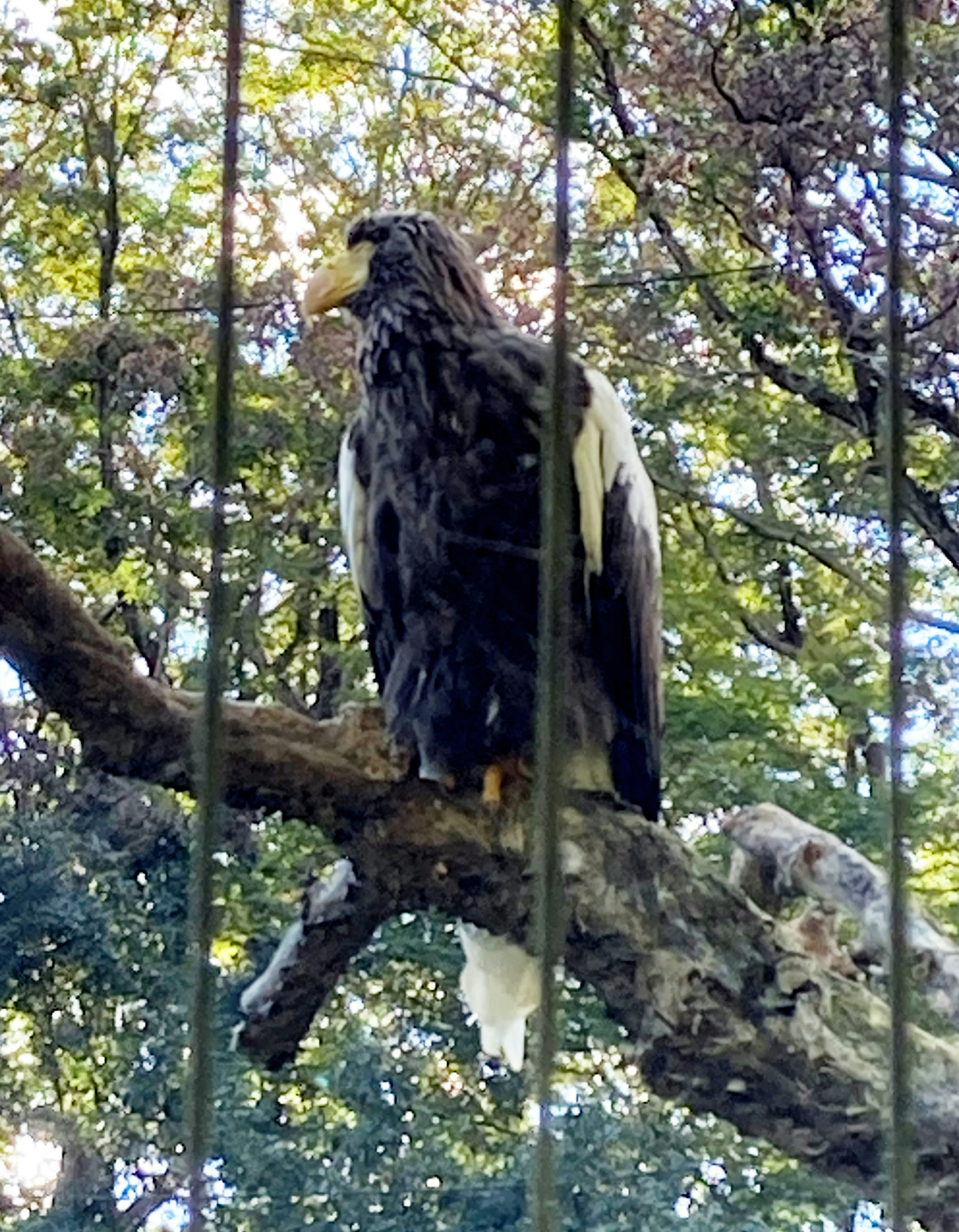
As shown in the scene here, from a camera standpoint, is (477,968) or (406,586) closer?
(477,968)

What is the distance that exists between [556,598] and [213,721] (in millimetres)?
205

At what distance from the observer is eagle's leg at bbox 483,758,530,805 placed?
0.94 m

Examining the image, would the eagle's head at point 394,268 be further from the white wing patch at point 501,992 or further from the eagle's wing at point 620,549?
the white wing patch at point 501,992

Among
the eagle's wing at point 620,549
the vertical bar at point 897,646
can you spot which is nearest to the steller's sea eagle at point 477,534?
the eagle's wing at point 620,549

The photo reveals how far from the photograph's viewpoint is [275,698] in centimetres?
90

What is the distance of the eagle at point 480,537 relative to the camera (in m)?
0.96

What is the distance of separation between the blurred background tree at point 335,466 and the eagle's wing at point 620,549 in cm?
1

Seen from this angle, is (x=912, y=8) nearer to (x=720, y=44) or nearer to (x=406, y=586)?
(x=720, y=44)

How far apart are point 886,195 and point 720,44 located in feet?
0.40

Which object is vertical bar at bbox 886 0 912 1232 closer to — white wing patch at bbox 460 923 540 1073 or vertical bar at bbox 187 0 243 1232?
white wing patch at bbox 460 923 540 1073

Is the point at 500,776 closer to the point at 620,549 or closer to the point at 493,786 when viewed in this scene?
the point at 493,786

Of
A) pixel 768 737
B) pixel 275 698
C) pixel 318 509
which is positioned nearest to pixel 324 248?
pixel 318 509

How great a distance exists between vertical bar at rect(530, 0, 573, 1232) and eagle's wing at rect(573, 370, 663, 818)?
0.01m

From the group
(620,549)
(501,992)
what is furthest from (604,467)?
(501,992)
